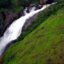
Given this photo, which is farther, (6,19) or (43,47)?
(6,19)

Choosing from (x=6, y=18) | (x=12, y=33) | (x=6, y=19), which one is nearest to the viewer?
(x=12, y=33)

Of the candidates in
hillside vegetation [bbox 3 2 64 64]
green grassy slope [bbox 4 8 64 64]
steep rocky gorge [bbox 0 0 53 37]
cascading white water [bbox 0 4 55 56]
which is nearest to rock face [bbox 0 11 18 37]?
steep rocky gorge [bbox 0 0 53 37]

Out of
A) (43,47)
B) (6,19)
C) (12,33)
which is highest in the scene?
(43,47)

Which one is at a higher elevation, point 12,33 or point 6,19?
point 12,33

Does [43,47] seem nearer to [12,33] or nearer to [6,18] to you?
[12,33]

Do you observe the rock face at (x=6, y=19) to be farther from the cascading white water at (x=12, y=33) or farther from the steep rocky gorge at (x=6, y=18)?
the cascading white water at (x=12, y=33)

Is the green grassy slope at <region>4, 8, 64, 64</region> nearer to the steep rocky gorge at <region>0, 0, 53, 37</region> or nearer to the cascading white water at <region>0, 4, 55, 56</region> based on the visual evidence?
the cascading white water at <region>0, 4, 55, 56</region>

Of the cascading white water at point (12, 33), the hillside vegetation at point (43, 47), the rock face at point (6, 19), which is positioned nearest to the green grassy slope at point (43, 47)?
the hillside vegetation at point (43, 47)

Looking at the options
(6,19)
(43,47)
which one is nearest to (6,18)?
(6,19)

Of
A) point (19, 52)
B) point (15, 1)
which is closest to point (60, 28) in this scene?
point (19, 52)

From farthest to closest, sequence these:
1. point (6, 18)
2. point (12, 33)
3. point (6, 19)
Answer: point (6, 18) → point (6, 19) → point (12, 33)
